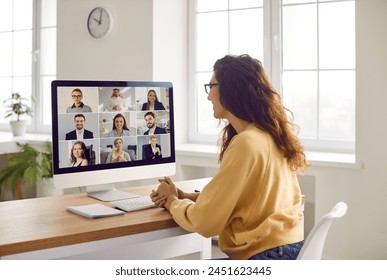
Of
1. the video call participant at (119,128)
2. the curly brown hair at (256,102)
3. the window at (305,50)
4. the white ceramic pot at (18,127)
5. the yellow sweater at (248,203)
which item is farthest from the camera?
the white ceramic pot at (18,127)

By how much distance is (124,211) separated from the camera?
6.98 ft

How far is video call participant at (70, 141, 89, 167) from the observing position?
2205mm

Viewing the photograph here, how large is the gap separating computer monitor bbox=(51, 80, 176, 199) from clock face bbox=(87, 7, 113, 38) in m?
2.27

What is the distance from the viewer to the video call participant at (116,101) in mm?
2309

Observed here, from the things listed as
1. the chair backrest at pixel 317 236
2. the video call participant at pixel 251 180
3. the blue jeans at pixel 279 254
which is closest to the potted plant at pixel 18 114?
the video call participant at pixel 251 180

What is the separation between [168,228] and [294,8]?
99.0 inches

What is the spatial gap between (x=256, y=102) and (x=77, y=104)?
0.72 m

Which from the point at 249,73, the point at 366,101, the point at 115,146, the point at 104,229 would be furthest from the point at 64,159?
the point at 366,101

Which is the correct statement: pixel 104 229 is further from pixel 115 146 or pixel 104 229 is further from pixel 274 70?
pixel 274 70

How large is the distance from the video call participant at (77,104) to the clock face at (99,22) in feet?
8.07

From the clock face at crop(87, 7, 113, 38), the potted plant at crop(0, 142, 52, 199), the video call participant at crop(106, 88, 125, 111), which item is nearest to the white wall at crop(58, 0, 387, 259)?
the clock face at crop(87, 7, 113, 38)

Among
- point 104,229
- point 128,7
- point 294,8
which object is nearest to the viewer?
point 104,229

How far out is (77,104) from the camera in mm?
2219

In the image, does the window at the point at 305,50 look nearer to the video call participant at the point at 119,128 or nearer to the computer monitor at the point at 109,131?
the computer monitor at the point at 109,131
